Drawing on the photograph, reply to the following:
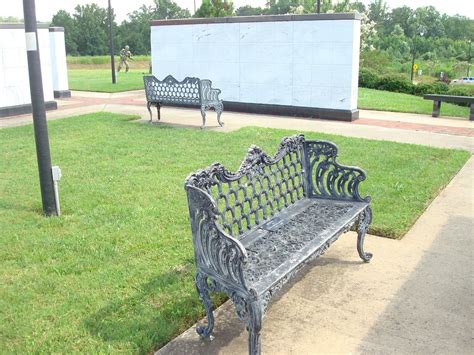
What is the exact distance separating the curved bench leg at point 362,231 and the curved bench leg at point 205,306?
5.45 feet

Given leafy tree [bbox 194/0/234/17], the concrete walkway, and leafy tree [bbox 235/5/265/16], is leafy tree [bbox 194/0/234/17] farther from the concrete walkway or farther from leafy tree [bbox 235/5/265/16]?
leafy tree [bbox 235/5/265/16]

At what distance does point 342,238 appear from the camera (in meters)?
5.13

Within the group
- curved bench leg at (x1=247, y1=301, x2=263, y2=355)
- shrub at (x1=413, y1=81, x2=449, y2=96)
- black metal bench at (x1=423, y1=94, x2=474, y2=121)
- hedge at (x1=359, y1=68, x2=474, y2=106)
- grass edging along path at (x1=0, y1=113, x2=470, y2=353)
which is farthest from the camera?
hedge at (x1=359, y1=68, x2=474, y2=106)

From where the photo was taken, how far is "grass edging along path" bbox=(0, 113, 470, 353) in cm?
353

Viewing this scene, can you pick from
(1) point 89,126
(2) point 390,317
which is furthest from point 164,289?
(1) point 89,126

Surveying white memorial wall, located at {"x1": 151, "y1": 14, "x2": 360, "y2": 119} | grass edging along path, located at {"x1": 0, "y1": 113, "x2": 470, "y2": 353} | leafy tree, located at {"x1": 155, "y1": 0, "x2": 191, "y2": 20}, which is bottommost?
grass edging along path, located at {"x1": 0, "y1": 113, "x2": 470, "y2": 353}

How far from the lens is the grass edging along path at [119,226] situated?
3.53m

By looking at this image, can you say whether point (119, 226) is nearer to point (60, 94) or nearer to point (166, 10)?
point (60, 94)

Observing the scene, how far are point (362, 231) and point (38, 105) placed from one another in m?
3.52

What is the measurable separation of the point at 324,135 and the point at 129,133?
379cm

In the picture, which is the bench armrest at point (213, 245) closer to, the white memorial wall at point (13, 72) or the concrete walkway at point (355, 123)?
the concrete walkway at point (355, 123)

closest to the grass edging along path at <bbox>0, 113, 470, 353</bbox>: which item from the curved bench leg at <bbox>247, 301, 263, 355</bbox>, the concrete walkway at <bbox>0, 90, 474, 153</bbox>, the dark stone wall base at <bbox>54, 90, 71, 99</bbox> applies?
the curved bench leg at <bbox>247, 301, 263, 355</bbox>

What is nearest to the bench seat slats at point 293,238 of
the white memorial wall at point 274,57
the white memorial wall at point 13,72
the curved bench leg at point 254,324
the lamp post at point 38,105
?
the curved bench leg at point 254,324

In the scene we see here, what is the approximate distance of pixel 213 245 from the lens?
3205 mm
